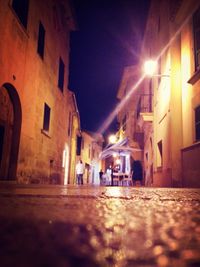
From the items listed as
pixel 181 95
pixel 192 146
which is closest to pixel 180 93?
pixel 181 95

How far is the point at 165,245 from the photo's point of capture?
0.51 m

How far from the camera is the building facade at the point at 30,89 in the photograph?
8250 mm

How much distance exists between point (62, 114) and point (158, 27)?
7.32 meters

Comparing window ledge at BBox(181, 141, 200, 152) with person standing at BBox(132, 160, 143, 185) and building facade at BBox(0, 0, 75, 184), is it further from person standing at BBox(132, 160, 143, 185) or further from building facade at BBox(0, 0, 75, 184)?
person standing at BBox(132, 160, 143, 185)

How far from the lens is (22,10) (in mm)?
9352

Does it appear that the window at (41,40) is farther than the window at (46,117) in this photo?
No

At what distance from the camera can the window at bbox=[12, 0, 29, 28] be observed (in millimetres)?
9024

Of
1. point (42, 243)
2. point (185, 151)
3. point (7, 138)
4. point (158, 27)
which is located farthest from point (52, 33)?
point (42, 243)

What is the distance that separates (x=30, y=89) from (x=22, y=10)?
9.01 feet

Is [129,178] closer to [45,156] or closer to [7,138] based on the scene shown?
[45,156]

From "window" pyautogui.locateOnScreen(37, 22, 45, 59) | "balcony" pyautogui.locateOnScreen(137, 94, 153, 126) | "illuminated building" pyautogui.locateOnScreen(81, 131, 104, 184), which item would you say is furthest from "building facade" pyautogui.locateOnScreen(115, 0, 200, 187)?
"illuminated building" pyautogui.locateOnScreen(81, 131, 104, 184)

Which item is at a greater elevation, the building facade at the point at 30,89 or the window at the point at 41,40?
the window at the point at 41,40

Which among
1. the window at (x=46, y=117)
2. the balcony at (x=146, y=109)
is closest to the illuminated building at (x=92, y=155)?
the balcony at (x=146, y=109)

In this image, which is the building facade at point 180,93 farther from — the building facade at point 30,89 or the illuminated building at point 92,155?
the illuminated building at point 92,155
